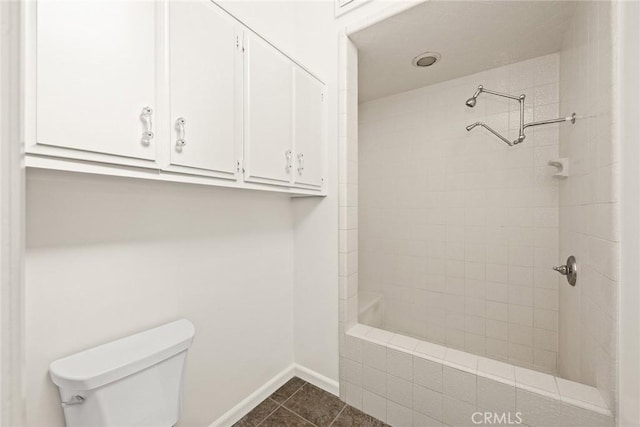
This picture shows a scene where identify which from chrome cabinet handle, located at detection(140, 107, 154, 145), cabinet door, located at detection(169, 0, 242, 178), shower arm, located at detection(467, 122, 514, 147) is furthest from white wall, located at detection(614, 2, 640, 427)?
chrome cabinet handle, located at detection(140, 107, 154, 145)

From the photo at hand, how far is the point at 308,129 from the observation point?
1.49 metres

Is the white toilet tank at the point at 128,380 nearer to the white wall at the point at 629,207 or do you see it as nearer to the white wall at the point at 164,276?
the white wall at the point at 164,276

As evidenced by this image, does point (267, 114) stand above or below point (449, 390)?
above

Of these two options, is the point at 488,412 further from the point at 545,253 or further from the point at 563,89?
the point at 563,89

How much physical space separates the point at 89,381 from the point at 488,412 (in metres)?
1.44

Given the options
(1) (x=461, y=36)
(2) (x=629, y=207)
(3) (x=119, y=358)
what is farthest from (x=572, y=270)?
(3) (x=119, y=358)

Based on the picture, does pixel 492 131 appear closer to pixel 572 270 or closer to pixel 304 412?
pixel 572 270

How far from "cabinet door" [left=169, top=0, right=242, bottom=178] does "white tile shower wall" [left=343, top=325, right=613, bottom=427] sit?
1154 mm

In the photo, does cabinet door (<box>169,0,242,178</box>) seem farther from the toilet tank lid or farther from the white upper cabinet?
the toilet tank lid

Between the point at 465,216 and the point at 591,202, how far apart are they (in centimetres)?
97

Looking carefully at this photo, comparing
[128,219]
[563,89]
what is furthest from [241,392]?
[563,89]

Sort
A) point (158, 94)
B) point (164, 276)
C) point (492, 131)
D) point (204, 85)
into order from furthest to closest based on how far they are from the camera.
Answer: point (492, 131), point (164, 276), point (204, 85), point (158, 94)

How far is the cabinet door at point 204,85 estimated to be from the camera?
902mm

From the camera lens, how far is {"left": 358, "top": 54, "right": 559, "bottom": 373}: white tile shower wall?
1795 millimetres
